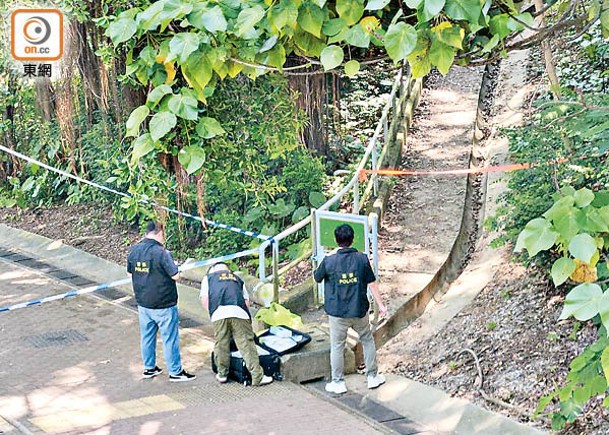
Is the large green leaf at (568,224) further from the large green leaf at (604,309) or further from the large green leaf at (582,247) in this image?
the large green leaf at (604,309)

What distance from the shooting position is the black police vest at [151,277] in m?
9.30

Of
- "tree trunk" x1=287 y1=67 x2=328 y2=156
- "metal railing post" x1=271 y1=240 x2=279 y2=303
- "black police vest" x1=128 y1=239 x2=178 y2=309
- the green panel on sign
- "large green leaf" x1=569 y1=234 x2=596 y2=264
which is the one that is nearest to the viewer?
"large green leaf" x1=569 y1=234 x2=596 y2=264

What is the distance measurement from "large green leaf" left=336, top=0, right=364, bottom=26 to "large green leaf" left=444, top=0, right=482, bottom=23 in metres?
0.66

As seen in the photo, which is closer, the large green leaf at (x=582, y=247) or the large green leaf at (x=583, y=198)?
the large green leaf at (x=582, y=247)

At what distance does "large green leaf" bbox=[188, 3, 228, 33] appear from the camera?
Result: 4.90 m

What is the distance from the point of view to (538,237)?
4.26m

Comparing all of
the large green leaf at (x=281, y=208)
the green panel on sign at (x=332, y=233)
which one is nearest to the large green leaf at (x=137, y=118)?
the green panel on sign at (x=332, y=233)

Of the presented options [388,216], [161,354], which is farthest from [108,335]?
[388,216]

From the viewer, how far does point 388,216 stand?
518 inches

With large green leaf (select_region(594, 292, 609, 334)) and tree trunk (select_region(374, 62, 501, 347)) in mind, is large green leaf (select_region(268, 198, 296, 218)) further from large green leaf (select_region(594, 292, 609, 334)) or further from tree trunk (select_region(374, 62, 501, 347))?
large green leaf (select_region(594, 292, 609, 334))

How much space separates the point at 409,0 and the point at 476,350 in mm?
5274

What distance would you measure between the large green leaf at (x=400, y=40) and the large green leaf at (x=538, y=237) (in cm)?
116

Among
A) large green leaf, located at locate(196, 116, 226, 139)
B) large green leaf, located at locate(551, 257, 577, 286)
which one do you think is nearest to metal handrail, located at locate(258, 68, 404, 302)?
large green leaf, located at locate(196, 116, 226, 139)

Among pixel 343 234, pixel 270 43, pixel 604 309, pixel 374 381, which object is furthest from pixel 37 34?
pixel 604 309
